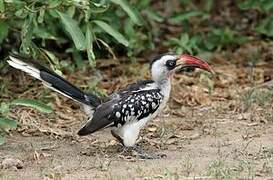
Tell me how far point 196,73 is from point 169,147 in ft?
6.77

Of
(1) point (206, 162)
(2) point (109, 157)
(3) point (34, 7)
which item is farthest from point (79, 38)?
(1) point (206, 162)

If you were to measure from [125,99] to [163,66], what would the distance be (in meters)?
0.40

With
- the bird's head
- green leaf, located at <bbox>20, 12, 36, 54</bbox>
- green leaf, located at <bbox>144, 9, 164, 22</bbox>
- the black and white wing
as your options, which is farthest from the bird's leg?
green leaf, located at <bbox>144, 9, 164, 22</bbox>

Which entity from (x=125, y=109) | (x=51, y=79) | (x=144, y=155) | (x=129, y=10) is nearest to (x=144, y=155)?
(x=144, y=155)

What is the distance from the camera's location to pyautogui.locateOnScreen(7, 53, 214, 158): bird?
18.3 feet

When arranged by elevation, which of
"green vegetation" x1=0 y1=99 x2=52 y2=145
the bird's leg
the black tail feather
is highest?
the black tail feather

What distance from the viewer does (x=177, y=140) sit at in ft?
19.9

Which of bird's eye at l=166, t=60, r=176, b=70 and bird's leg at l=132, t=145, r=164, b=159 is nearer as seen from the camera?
bird's leg at l=132, t=145, r=164, b=159

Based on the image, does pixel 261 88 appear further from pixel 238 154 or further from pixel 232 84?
pixel 238 154

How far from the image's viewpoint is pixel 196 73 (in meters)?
7.79

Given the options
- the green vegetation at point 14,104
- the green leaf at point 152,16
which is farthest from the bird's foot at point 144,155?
the green leaf at point 152,16

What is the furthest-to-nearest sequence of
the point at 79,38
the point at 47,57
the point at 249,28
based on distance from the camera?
the point at 249,28 < the point at 47,57 < the point at 79,38

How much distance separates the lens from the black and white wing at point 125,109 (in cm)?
550

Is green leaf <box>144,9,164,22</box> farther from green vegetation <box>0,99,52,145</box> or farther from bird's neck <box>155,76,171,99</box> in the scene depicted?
green vegetation <box>0,99,52,145</box>
